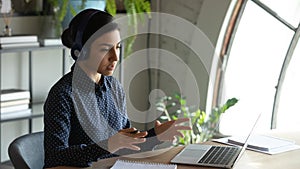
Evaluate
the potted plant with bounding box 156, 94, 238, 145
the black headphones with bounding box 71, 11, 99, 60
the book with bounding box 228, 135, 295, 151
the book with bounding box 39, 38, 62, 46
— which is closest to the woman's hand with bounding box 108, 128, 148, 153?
the black headphones with bounding box 71, 11, 99, 60

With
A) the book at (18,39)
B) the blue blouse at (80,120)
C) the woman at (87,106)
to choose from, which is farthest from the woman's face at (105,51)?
the book at (18,39)

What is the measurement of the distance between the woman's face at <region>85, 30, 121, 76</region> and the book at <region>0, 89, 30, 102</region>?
1.52 meters

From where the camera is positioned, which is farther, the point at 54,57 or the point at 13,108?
the point at 54,57

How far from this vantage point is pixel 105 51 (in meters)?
2.35

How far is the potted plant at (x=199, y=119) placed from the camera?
400cm

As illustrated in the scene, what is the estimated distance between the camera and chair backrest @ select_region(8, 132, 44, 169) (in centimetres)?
238

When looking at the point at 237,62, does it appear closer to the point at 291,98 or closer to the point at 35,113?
the point at 291,98

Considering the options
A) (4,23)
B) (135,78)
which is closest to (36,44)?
(4,23)

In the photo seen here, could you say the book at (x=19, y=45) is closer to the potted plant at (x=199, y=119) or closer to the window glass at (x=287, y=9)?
the potted plant at (x=199, y=119)

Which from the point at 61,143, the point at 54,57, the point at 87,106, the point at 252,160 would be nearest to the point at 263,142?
the point at 252,160

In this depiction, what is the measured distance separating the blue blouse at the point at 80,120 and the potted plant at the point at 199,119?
1352mm

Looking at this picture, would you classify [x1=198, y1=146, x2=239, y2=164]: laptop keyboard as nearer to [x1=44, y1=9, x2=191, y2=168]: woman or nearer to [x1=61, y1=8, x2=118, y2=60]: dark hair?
[x1=44, y1=9, x2=191, y2=168]: woman

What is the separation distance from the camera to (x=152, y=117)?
181 inches

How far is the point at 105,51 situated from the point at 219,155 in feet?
1.95
